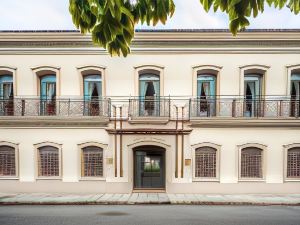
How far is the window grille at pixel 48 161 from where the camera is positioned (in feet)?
42.7

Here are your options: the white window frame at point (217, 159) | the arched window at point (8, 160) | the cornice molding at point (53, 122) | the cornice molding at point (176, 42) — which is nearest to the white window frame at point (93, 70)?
the cornice molding at point (176, 42)

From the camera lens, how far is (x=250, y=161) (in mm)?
12820

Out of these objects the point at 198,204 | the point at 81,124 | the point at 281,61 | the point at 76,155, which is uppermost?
the point at 281,61

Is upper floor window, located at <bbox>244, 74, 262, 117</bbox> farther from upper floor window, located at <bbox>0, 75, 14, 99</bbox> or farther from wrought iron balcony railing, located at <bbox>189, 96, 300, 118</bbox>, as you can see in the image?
upper floor window, located at <bbox>0, 75, 14, 99</bbox>

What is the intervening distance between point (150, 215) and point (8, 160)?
28.9ft

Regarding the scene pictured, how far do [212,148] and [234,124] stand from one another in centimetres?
172

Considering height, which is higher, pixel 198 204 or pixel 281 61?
pixel 281 61

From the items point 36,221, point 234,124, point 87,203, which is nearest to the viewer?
point 36,221

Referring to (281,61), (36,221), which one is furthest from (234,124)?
(36,221)

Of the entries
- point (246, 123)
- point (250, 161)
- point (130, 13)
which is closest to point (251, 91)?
point (246, 123)

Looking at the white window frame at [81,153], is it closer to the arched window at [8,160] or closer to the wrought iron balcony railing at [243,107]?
the arched window at [8,160]

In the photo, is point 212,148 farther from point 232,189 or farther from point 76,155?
point 76,155

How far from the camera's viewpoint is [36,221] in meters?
8.45

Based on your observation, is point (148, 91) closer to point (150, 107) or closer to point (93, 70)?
point (150, 107)
